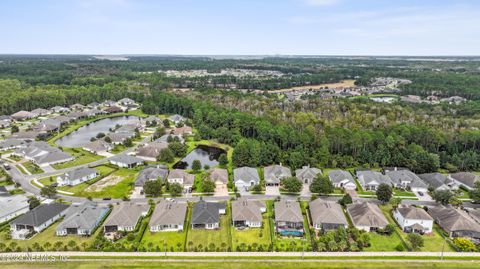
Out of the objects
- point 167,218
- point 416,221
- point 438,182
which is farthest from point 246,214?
point 438,182

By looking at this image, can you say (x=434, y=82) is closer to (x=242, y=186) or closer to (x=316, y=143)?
(x=316, y=143)

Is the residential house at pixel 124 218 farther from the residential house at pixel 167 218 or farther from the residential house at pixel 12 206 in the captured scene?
the residential house at pixel 12 206

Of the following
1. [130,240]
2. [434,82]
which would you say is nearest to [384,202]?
[130,240]

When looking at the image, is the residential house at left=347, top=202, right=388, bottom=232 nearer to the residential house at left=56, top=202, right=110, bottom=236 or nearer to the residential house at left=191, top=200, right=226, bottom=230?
the residential house at left=191, top=200, right=226, bottom=230

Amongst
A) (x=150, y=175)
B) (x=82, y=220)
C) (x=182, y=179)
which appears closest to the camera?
(x=82, y=220)

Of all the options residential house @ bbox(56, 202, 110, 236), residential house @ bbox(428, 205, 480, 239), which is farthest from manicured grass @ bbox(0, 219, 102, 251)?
residential house @ bbox(428, 205, 480, 239)

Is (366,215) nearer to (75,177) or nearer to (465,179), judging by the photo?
(465,179)

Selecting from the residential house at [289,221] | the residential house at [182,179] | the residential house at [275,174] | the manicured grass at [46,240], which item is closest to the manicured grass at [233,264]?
the manicured grass at [46,240]
